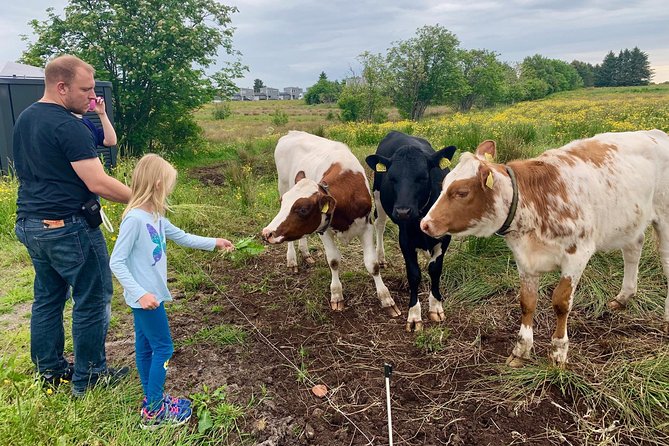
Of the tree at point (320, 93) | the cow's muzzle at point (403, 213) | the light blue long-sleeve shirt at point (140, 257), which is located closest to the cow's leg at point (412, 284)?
the cow's muzzle at point (403, 213)

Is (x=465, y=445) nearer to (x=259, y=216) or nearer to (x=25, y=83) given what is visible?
(x=259, y=216)

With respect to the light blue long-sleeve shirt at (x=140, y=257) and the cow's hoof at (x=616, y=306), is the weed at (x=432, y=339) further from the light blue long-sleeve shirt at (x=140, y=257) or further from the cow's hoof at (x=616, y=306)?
the light blue long-sleeve shirt at (x=140, y=257)

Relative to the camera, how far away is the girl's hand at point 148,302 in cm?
266

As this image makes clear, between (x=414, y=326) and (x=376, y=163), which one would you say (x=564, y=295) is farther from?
(x=376, y=163)

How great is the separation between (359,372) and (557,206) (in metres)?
1.99

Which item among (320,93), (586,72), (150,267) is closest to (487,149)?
(150,267)

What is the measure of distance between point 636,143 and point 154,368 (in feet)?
13.5

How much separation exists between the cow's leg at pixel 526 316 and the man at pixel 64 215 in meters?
2.99

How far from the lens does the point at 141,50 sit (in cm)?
1335

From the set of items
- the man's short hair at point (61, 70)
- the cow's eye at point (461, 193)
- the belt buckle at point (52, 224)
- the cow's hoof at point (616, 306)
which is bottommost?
the cow's hoof at point (616, 306)

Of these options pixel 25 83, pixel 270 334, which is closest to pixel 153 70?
pixel 25 83

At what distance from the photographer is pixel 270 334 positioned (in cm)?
440

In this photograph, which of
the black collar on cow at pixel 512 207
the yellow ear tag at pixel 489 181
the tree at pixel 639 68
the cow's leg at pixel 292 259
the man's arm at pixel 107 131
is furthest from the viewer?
the tree at pixel 639 68

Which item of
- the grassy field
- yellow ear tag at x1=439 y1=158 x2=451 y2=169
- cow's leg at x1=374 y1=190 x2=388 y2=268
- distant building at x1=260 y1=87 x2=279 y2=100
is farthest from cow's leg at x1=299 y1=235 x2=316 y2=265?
distant building at x1=260 y1=87 x2=279 y2=100
